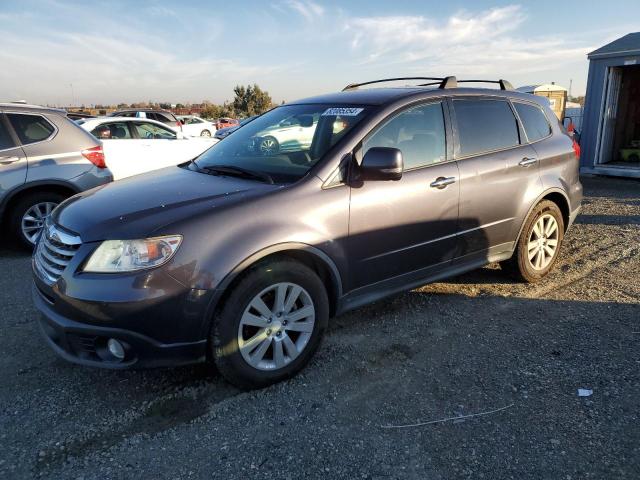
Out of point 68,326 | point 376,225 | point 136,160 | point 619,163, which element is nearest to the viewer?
point 68,326

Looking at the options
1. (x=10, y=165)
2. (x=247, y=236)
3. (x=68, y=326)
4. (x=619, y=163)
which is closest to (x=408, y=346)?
(x=247, y=236)

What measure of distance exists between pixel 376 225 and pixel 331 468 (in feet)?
5.04

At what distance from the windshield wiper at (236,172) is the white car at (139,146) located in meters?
3.94

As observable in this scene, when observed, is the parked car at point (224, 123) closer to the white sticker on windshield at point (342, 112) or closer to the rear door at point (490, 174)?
the rear door at point (490, 174)

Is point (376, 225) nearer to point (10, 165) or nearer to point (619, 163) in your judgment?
point (10, 165)

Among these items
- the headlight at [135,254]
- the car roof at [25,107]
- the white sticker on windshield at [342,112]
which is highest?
the car roof at [25,107]

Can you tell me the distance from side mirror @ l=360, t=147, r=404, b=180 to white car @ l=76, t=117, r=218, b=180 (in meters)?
4.88

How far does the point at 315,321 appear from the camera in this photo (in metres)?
3.06

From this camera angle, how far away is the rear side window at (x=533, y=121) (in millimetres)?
4352

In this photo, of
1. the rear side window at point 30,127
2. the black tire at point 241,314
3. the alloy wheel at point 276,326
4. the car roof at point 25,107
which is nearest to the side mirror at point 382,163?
the black tire at point 241,314

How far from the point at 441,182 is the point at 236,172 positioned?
1.47m

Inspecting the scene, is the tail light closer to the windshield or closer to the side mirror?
the windshield

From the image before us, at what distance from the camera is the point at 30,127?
5773 mm

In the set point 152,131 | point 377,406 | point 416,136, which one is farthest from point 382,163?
point 152,131
